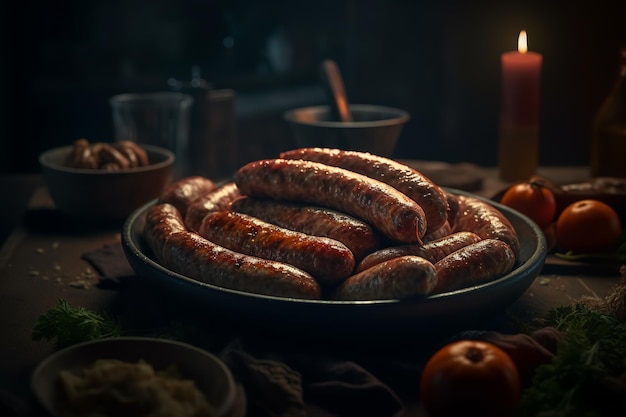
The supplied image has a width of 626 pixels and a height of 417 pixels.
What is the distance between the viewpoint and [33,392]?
149cm

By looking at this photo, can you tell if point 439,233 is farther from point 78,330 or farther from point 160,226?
point 78,330

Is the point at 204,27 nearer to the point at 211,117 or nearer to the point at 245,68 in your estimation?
the point at 245,68

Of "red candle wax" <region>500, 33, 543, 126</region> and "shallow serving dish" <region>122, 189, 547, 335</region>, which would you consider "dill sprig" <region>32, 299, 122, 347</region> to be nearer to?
"shallow serving dish" <region>122, 189, 547, 335</region>

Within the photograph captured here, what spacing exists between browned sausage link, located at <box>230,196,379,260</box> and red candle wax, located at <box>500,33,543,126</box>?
5.33 feet

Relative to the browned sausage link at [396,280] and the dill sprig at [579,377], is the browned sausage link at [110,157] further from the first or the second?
the dill sprig at [579,377]

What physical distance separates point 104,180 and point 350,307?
1.52 metres

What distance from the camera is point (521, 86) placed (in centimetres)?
362

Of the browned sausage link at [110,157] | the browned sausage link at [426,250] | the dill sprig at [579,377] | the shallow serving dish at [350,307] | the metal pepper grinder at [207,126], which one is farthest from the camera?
the metal pepper grinder at [207,126]

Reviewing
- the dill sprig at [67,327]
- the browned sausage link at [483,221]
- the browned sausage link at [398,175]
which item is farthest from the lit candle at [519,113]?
the dill sprig at [67,327]

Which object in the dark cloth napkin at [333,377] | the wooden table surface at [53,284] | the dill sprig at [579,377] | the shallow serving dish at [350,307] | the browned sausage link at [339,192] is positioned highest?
the browned sausage link at [339,192]

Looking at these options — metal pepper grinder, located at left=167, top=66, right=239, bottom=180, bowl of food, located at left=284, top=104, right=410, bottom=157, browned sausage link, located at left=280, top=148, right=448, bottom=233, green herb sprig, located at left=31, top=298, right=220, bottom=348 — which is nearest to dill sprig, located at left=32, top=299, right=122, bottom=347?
green herb sprig, located at left=31, top=298, right=220, bottom=348

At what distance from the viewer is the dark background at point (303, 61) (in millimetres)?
5082

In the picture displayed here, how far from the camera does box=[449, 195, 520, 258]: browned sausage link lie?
2299 millimetres

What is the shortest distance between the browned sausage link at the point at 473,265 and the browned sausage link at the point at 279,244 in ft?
0.76
